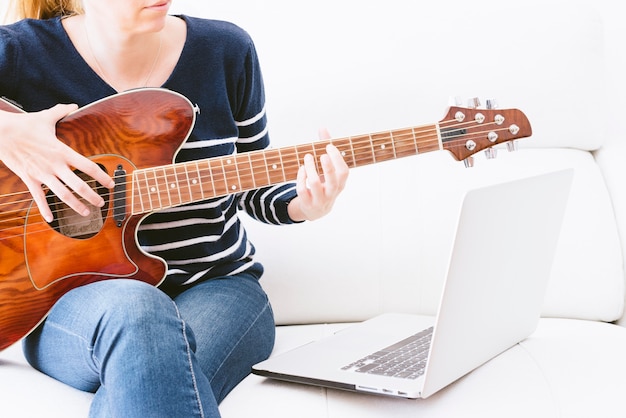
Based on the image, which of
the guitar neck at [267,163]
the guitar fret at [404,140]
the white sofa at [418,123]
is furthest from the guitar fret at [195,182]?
the white sofa at [418,123]

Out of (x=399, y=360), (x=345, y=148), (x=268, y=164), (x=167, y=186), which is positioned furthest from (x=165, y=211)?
(x=399, y=360)

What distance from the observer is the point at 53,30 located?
1328 millimetres

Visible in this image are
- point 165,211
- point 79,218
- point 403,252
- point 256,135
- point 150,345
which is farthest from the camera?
point 403,252

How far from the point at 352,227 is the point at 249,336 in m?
0.45

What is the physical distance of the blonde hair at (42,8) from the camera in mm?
1431

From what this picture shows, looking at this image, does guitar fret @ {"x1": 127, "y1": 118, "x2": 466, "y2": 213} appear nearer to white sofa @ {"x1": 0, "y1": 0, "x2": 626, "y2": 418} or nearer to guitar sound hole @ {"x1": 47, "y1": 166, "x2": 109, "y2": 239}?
guitar sound hole @ {"x1": 47, "y1": 166, "x2": 109, "y2": 239}

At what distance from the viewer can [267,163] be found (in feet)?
4.04

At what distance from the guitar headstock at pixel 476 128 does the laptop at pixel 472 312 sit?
0.10 meters

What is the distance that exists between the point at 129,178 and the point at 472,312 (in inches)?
21.5

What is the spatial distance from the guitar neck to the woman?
0.10 ft

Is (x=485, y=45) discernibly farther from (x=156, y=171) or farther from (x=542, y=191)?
(x=156, y=171)

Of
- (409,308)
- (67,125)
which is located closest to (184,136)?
(67,125)

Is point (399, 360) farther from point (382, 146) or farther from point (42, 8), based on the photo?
point (42, 8)

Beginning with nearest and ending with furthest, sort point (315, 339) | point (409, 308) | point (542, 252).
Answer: point (542, 252), point (315, 339), point (409, 308)
